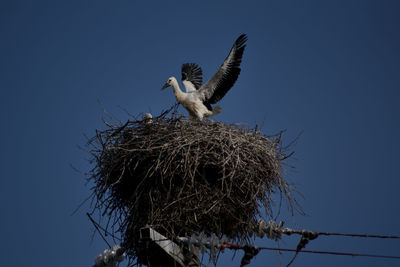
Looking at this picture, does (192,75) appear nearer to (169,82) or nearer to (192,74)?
(192,74)

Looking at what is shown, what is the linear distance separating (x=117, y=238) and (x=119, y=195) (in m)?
0.45

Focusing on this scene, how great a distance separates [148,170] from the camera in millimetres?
4531

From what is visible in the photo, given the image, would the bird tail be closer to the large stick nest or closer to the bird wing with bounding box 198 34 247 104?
the bird wing with bounding box 198 34 247 104

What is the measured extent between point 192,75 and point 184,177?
386cm

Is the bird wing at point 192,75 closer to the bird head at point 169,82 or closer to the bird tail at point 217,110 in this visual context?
the bird head at point 169,82

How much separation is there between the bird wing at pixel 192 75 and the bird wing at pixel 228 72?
3.72 feet

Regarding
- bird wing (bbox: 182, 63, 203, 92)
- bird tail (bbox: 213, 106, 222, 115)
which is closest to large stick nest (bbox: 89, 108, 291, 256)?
bird tail (bbox: 213, 106, 222, 115)

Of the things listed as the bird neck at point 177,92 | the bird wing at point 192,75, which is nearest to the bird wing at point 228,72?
the bird neck at point 177,92

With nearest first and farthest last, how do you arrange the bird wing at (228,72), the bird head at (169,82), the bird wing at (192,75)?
the bird wing at (228,72) < the bird head at (169,82) < the bird wing at (192,75)

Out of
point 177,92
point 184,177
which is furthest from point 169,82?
point 184,177

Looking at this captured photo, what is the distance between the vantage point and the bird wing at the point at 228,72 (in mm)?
6691

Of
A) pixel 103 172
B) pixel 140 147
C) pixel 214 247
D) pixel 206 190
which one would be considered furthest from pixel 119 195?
pixel 214 247

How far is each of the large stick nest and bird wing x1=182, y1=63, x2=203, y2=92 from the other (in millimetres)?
2952

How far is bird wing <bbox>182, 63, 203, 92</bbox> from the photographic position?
796cm
